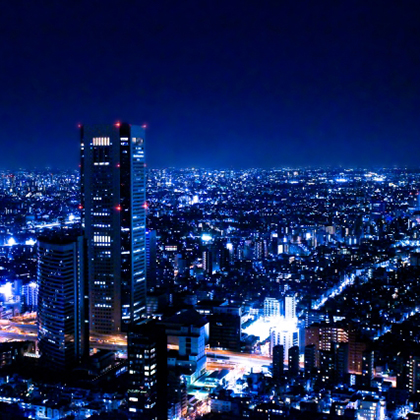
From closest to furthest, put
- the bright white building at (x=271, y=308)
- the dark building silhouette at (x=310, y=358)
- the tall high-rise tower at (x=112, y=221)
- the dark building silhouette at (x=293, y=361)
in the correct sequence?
1. the dark building silhouette at (x=293, y=361)
2. the dark building silhouette at (x=310, y=358)
3. the tall high-rise tower at (x=112, y=221)
4. the bright white building at (x=271, y=308)

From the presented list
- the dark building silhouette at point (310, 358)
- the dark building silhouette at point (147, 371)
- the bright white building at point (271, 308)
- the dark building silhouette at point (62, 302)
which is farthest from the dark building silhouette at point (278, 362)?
the dark building silhouette at point (62, 302)

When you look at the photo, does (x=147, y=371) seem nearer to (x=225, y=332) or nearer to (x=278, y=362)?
(x=278, y=362)

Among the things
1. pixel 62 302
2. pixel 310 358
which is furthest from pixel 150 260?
pixel 310 358

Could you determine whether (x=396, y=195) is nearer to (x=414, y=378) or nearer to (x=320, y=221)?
(x=320, y=221)

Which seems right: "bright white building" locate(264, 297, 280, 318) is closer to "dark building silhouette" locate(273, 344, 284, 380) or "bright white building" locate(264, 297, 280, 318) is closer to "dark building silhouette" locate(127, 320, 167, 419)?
"dark building silhouette" locate(273, 344, 284, 380)

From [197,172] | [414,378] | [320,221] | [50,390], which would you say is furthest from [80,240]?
[320,221]

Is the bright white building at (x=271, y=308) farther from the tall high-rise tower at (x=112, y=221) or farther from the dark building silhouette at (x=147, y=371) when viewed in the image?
the dark building silhouette at (x=147, y=371)
